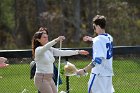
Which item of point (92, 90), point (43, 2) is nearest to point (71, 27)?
point (43, 2)

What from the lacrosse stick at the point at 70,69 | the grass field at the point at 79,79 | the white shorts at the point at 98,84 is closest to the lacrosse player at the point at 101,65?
the white shorts at the point at 98,84

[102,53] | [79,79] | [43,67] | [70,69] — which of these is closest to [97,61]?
[102,53]

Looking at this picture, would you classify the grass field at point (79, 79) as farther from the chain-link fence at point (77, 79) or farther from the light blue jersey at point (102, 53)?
the light blue jersey at point (102, 53)

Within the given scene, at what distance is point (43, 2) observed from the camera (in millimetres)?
32406

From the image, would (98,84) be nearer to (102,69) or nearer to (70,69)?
(102,69)

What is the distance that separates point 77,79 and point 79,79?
5cm

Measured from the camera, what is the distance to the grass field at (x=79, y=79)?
11.7 m

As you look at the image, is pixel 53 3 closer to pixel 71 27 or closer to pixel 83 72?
pixel 71 27

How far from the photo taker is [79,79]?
1221 centimetres

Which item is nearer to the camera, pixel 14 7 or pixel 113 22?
pixel 113 22

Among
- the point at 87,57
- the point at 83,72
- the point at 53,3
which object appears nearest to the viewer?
the point at 83,72

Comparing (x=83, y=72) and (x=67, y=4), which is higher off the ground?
(x=83, y=72)

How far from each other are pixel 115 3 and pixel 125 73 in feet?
66.9

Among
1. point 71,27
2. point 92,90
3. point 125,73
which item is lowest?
point 71,27
